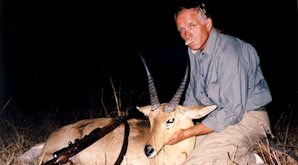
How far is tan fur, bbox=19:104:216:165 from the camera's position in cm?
509

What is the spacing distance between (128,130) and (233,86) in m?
1.76

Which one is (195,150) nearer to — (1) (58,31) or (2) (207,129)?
(2) (207,129)

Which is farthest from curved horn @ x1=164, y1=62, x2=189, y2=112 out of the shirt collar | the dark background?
the dark background

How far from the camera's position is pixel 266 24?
28375 mm

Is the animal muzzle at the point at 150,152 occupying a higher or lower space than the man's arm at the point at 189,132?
lower

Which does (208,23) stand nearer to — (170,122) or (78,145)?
(170,122)

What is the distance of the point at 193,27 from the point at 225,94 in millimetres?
865

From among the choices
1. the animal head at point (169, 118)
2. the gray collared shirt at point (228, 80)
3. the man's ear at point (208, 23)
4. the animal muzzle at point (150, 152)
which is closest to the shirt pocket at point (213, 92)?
the gray collared shirt at point (228, 80)

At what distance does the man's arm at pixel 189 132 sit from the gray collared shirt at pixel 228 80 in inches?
2.6

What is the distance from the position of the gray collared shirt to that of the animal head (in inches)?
7.9

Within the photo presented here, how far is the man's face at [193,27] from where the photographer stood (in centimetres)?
502

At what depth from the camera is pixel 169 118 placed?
5.09m

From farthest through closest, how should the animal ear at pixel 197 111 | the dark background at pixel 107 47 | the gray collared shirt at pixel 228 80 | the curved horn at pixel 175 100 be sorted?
the dark background at pixel 107 47, the curved horn at pixel 175 100, the animal ear at pixel 197 111, the gray collared shirt at pixel 228 80

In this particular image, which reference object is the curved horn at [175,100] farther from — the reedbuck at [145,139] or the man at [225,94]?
the man at [225,94]
